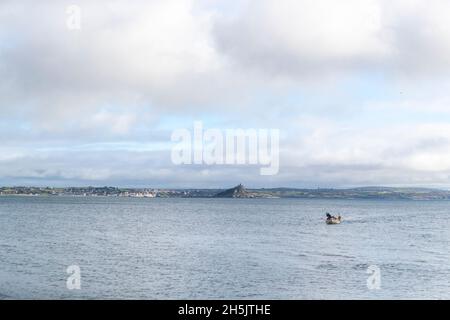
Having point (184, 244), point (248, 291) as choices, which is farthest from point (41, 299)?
point (184, 244)

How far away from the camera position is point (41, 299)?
47.4 m

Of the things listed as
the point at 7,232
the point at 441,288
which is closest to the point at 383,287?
the point at 441,288

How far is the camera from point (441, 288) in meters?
53.8

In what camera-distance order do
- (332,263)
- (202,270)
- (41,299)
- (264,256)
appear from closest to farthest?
1. (41,299)
2. (202,270)
3. (332,263)
4. (264,256)

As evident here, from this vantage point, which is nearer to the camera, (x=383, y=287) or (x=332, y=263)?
(x=383, y=287)

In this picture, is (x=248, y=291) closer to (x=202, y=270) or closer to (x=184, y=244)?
(x=202, y=270)

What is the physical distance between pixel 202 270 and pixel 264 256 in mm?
15343
